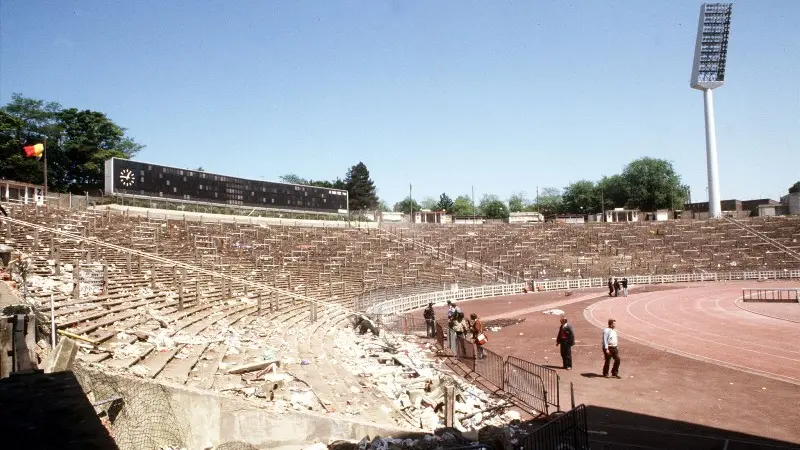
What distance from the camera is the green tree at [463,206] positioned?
13612 cm

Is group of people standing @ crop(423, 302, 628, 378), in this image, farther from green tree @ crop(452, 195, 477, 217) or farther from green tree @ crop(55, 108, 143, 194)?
green tree @ crop(452, 195, 477, 217)

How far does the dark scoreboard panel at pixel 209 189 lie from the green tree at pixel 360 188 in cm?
5088

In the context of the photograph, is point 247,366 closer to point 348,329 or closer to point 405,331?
point 348,329

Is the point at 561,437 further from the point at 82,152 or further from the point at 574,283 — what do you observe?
the point at 82,152

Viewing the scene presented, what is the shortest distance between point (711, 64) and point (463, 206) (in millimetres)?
76452

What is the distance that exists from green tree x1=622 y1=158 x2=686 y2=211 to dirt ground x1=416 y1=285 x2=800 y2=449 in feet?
313

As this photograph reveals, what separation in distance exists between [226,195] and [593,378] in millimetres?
37537

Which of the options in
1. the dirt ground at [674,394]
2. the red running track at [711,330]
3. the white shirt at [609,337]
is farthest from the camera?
the red running track at [711,330]

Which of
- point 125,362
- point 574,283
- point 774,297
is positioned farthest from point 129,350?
point 574,283

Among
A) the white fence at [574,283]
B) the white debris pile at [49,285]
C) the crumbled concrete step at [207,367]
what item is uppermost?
the white debris pile at [49,285]

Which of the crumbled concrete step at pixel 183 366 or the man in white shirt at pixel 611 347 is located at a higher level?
the crumbled concrete step at pixel 183 366

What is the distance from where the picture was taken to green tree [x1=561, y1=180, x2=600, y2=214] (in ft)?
376

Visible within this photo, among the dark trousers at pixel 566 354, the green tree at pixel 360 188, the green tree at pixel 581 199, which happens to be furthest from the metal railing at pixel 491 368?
the green tree at pixel 581 199

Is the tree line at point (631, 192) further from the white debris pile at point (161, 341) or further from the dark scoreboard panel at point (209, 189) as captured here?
the white debris pile at point (161, 341)
